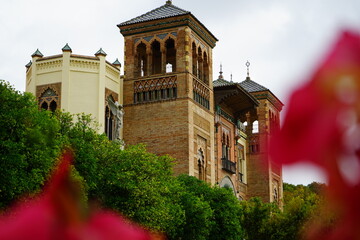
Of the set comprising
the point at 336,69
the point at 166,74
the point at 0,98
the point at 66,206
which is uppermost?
the point at 166,74

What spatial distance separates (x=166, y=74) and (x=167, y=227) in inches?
439

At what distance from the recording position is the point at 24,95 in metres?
20.6

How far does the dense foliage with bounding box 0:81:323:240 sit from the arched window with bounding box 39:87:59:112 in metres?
5.52

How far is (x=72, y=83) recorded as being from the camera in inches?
1228

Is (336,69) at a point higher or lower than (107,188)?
lower

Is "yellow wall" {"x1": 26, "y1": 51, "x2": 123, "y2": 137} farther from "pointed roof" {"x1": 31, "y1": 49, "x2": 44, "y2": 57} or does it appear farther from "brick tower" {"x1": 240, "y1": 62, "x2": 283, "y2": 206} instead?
"brick tower" {"x1": 240, "y1": 62, "x2": 283, "y2": 206}

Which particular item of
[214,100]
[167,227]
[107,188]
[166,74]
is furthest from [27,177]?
[214,100]

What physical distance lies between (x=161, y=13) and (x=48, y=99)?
331 inches

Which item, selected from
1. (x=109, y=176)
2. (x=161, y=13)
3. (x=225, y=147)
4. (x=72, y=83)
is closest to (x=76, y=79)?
(x=72, y=83)

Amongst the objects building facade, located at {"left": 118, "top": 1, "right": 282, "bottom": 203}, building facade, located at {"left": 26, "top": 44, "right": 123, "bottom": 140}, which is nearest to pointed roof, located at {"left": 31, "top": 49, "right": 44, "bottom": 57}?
building facade, located at {"left": 26, "top": 44, "right": 123, "bottom": 140}

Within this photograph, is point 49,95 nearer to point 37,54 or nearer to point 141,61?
point 37,54

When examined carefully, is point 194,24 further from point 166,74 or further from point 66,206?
point 66,206

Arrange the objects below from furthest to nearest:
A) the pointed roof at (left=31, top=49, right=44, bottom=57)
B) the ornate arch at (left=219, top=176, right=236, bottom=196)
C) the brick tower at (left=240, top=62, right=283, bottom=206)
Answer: the brick tower at (left=240, top=62, right=283, bottom=206) → the ornate arch at (left=219, top=176, right=236, bottom=196) → the pointed roof at (left=31, top=49, right=44, bottom=57)

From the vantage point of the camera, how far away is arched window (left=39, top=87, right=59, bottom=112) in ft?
103
